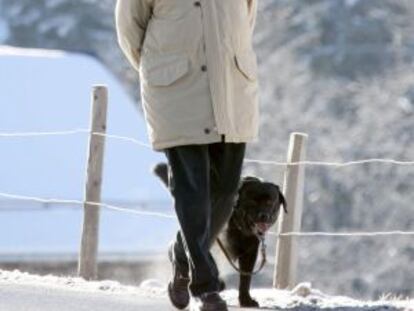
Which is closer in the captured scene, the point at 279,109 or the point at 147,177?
the point at 147,177

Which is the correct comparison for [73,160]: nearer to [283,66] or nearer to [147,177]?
[147,177]

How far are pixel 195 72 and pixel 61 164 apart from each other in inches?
402

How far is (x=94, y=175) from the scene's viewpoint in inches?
383

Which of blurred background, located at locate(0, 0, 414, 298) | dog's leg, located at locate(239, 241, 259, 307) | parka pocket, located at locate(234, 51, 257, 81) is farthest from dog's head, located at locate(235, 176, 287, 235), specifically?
blurred background, located at locate(0, 0, 414, 298)

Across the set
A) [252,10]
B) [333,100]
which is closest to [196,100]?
[252,10]

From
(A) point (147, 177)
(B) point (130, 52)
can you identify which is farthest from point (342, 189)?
(B) point (130, 52)

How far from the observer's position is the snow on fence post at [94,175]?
31.7 feet

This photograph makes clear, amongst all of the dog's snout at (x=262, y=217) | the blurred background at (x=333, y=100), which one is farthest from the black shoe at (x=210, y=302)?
the blurred background at (x=333, y=100)

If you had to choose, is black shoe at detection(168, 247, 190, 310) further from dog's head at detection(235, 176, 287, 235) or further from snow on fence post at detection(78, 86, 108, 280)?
snow on fence post at detection(78, 86, 108, 280)

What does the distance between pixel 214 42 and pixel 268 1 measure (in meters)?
16.6

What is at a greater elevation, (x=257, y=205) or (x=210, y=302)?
(x=257, y=205)

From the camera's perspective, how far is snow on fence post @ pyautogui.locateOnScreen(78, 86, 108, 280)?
31.7 ft

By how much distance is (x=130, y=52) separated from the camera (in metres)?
6.38

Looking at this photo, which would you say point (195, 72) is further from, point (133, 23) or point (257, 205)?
point (257, 205)
